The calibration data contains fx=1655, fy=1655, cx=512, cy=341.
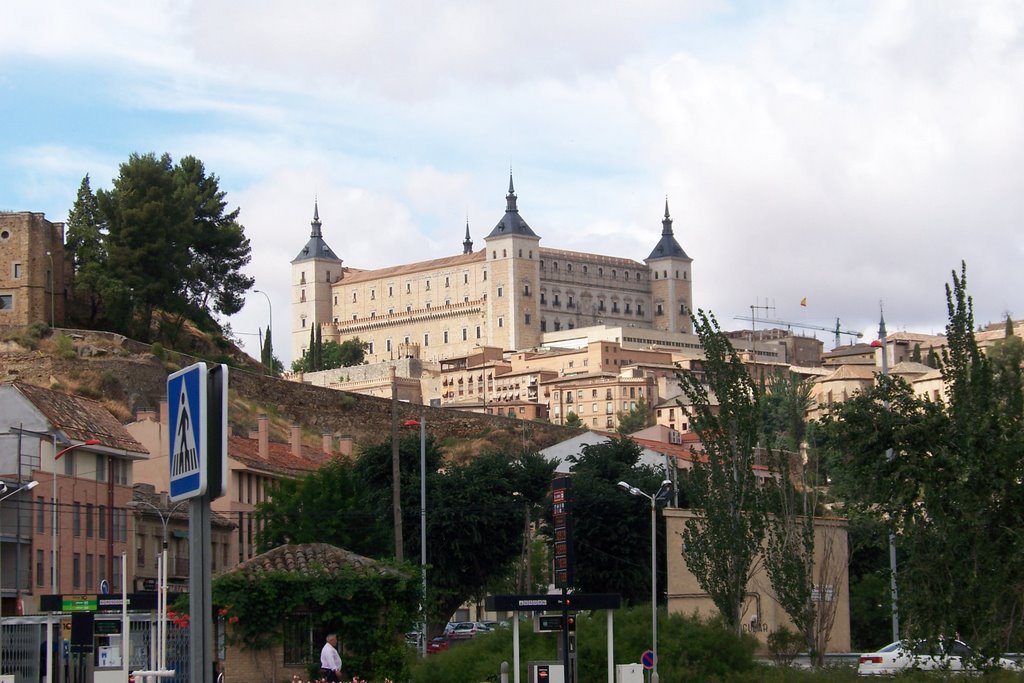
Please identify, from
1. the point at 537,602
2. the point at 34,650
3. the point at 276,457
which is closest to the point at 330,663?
the point at 537,602

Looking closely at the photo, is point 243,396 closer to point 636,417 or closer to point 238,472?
point 238,472

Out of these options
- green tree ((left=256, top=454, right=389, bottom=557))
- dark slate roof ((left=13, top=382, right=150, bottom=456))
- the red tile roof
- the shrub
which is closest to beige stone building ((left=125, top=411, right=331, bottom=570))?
the red tile roof

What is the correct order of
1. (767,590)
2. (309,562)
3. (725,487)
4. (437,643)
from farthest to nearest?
1. (437,643)
2. (767,590)
3. (725,487)
4. (309,562)

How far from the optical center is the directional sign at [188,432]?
6.95 m

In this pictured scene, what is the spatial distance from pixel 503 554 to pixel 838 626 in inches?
488

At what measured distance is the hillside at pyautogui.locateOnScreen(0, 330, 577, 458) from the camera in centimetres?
8056

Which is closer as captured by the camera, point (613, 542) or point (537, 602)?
point (537, 602)

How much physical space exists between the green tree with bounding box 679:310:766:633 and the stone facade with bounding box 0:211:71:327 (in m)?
57.9

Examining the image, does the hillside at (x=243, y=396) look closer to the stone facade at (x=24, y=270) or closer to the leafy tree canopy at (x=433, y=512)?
the stone facade at (x=24, y=270)

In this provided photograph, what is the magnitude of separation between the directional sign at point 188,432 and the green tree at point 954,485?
58.3ft

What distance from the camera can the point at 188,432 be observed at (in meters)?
7.16

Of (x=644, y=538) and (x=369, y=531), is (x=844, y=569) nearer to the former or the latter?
(x=644, y=538)

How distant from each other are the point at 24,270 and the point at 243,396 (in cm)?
1287

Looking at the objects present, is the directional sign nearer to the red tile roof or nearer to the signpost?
the signpost
